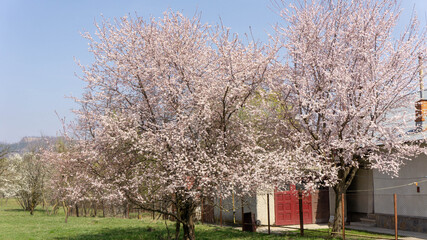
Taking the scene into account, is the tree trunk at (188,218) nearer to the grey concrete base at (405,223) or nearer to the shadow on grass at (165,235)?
the shadow on grass at (165,235)

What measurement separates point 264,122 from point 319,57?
3.05 m

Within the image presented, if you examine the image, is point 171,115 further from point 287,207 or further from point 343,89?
point 287,207

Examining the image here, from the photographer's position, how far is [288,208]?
21.3 m

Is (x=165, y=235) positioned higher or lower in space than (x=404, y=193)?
lower

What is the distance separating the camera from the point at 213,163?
42.8 ft

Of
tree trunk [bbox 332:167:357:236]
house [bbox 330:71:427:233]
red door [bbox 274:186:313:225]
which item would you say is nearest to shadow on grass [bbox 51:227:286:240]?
tree trunk [bbox 332:167:357:236]

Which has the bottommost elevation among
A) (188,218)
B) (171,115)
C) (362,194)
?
(188,218)

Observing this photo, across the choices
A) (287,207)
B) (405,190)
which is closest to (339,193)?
(405,190)

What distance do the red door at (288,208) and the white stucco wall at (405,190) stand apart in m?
3.43

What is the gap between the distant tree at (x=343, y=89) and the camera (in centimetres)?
1499

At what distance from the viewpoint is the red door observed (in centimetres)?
2098

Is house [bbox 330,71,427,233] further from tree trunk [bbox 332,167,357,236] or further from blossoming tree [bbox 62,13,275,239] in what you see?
blossoming tree [bbox 62,13,275,239]

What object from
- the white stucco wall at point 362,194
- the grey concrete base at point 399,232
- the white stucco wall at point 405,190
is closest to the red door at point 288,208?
the white stucco wall at point 362,194

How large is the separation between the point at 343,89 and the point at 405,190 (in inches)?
226
